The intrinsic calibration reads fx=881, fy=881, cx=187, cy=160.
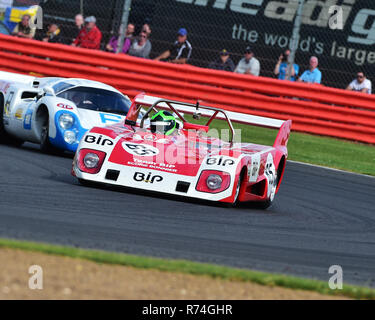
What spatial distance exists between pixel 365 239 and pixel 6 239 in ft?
10.7

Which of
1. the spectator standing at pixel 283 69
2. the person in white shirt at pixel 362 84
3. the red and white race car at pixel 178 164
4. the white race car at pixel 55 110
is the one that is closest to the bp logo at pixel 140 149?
the red and white race car at pixel 178 164

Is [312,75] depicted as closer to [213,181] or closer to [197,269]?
[213,181]

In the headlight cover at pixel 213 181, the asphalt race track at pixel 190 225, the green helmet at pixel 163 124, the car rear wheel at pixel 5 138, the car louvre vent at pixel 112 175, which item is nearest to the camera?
the asphalt race track at pixel 190 225

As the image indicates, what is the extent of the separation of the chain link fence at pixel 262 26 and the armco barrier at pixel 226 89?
48cm

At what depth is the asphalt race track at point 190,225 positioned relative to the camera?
228 inches

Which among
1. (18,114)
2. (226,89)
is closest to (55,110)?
(18,114)

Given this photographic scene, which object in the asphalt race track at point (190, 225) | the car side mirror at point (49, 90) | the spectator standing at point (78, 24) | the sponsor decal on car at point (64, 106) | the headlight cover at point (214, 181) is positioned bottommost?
the asphalt race track at point (190, 225)

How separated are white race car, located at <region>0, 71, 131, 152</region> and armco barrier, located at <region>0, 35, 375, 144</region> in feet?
12.5

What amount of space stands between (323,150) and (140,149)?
6362mm

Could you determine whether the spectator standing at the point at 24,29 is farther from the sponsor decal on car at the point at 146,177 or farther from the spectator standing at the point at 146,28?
the sponsor decal on car at the point at 146,177

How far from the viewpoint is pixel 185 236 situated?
21.0 feet

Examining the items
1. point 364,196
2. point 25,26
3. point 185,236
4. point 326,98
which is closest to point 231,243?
point 185,236

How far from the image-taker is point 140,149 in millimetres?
8125

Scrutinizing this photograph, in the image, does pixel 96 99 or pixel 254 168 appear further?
pixel 96 99
